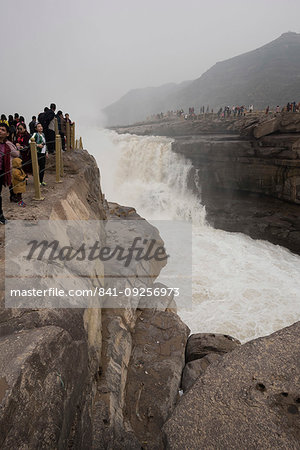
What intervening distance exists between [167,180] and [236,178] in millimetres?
5094

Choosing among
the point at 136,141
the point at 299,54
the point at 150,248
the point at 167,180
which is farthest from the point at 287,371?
the point at 299,54

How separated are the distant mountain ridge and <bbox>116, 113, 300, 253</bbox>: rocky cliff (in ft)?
135

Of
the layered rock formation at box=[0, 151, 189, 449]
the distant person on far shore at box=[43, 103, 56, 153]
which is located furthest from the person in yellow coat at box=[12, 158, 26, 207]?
the distant person on far shore at box=[43, 103, 56, 153]

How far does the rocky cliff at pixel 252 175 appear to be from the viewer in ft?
52.9

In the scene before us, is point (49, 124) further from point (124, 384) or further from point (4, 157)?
point (124, 384)

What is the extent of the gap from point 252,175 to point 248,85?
62.0 meters

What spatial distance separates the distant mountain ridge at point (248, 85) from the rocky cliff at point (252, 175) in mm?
41028

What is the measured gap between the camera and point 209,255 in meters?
14.0

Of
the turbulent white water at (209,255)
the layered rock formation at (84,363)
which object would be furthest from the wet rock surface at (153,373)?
the turbulent white water at (209,255)

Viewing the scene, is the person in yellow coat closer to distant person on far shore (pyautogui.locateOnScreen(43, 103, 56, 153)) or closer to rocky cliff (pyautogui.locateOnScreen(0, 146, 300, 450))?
rocky cliff (pyautogui.locateOnScreen(0, 146, 300, 450))

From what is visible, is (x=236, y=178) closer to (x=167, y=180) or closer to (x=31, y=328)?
(x=167, y=180)

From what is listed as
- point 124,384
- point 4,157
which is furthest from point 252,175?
point 4,157

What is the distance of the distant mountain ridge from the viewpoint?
56.9 metres

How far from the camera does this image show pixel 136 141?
75.7 feet
